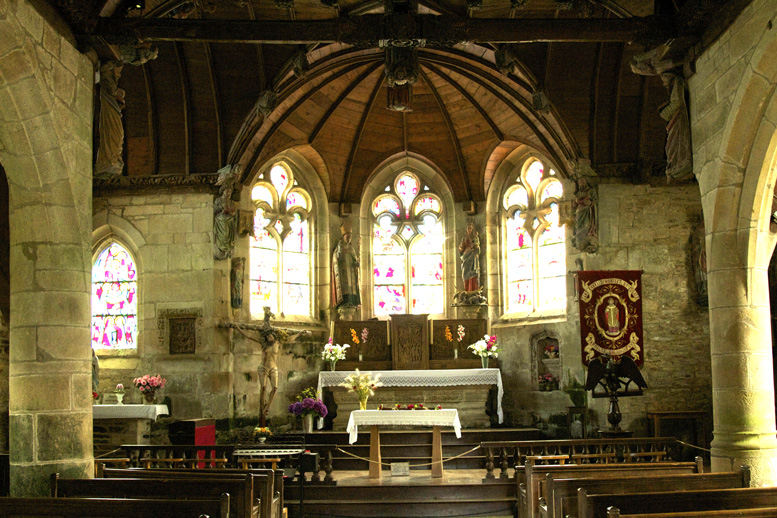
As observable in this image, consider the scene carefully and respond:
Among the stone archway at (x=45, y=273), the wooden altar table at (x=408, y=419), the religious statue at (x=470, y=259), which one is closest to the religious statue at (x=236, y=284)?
the wooden altar table at (x=408, y=419)

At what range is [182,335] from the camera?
14531 mm

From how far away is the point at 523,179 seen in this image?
1736 cm

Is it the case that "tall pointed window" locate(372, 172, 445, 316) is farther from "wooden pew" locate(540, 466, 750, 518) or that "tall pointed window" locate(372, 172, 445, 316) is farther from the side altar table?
"wooden pew" locate(540, 466, 750, 518)

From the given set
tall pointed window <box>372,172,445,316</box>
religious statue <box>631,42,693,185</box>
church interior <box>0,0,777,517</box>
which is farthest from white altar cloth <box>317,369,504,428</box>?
religious statue <box>631,42,693,185</box>

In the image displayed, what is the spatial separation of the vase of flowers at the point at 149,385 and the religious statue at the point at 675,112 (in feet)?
28.9

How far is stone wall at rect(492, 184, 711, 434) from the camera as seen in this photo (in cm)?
1381

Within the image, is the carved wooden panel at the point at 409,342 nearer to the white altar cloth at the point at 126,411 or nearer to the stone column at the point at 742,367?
the white altar cloth at the point at 126,411

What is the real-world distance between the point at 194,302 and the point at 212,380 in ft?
4.64

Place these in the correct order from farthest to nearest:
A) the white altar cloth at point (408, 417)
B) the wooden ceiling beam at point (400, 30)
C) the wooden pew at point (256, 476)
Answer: the white altar cloth at point (408, 417) < the wooden ceiling beam at point (400, 30) < the wooden pew at point (256, 476)

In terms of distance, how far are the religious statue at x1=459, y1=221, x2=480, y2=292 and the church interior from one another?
0.05 meters

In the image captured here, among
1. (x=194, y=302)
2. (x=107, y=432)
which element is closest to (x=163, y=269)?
(x=194, y=302)

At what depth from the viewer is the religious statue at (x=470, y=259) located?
56.1 ft

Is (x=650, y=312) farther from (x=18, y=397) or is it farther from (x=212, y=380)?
(x=18, y=397)

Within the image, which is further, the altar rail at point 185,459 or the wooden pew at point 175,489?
the altar rail at point 185,459
